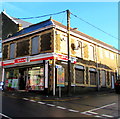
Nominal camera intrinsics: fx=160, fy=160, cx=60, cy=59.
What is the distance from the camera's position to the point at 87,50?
72.6 ft

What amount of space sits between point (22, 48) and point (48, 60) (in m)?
5.21

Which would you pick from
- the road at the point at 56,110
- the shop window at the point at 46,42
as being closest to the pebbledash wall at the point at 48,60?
the shop window at the point at 46,42

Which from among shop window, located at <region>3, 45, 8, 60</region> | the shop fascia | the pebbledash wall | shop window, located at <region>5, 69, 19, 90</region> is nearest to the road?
the pebbledash wall

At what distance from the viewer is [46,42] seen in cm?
1762

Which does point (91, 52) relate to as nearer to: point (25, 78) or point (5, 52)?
point (25, 78)

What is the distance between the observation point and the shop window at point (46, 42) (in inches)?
683

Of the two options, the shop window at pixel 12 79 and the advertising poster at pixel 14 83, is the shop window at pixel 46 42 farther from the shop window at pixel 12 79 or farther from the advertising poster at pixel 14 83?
the advertising poster at pixel 14 83

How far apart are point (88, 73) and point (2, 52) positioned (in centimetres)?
1257

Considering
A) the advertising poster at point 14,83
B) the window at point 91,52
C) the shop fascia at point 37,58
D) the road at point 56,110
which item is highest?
the window at point 91,52

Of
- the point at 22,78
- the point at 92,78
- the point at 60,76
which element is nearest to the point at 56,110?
the point at 60,76

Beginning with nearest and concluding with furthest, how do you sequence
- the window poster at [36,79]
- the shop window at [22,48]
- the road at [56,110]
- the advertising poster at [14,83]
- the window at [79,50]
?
the road at [56,110], the window poster at [36,79], the shop window at [22,48], the advertising poster at [14,83], the window at [79,50]

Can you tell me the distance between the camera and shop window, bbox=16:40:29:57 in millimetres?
19658

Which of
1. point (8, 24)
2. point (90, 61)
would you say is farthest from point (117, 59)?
point (8, 24)

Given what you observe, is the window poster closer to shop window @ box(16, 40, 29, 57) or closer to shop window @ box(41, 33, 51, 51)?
shop window @ box(41, 33, 51, 51)
